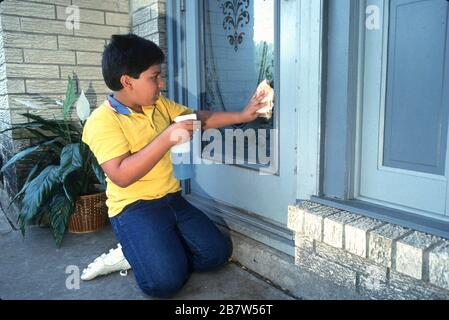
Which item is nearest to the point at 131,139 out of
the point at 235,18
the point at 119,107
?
the point at 119,107

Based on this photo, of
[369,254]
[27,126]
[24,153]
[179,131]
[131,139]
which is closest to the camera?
[369,254]

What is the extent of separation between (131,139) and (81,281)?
806 millimetres

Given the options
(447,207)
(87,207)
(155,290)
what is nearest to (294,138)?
(447,207)

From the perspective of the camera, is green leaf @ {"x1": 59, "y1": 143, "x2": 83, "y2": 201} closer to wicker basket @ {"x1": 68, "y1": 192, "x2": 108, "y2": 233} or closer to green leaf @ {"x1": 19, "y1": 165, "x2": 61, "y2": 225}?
green leaf @ {"x1": 19, "y1": 165, "x2": 61, "y2": 225}

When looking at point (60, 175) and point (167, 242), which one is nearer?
point (167, 242)

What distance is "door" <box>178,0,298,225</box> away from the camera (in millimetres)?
1857

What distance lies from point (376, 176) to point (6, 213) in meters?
2.84

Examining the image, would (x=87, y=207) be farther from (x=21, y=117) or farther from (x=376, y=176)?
(x=376, y=176)

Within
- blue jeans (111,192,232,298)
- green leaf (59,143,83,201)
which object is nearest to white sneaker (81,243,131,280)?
blue jeans (111,192,232,298)

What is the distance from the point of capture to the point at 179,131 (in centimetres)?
162

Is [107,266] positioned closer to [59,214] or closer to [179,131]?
[59,214]

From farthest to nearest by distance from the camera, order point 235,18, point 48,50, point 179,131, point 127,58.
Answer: point 48,50, point 235,18, point 127,58, point 179,131

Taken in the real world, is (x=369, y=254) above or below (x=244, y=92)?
below

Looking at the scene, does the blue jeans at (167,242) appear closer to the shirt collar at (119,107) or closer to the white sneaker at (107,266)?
the white sneaker at (107,266)
